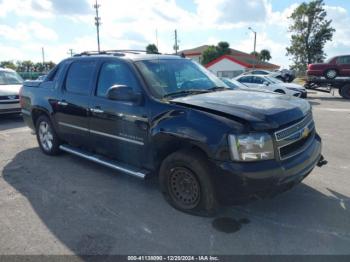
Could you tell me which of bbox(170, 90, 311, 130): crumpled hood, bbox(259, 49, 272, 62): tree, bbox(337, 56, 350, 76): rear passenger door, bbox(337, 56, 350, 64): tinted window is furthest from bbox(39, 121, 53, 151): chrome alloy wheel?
bbox(259, 49, 272, 62): tree

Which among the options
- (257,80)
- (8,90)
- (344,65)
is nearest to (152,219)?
(8,90)

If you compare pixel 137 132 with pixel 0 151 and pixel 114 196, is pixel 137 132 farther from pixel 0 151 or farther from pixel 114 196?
pixel 0 151

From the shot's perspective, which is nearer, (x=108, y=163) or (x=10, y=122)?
(x=108, y=163)

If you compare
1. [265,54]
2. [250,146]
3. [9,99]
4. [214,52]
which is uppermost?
[265,54]

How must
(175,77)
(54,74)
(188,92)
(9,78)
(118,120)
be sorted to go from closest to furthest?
(188,92)
(118,120)
(175,77)
(54,74)
(9,78)

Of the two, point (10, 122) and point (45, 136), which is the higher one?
point (45, 136)

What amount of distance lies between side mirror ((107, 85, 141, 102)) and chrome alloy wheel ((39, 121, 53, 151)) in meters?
2.72

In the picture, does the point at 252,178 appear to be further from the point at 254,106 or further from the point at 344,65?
the point at 344,65

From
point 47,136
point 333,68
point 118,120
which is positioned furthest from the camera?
point 333,68

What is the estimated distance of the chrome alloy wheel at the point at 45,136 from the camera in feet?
20.3

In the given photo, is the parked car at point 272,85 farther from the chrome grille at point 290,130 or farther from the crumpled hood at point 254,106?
the chrome grille at point 290,130

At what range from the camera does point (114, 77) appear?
460 cm

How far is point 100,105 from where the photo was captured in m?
4.67

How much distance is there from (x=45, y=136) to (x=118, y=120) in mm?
2681
